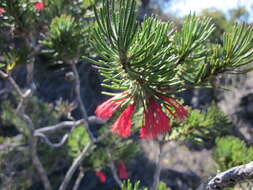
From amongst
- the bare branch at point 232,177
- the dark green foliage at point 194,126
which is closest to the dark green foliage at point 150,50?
the bare branch at point 232,177

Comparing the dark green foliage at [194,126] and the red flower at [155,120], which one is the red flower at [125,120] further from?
the dark green foliage at [194,126]

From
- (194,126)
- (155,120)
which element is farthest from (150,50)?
(194,126)

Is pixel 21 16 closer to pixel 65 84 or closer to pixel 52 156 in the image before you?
pixel 52 156

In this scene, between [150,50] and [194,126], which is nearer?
[150,50]

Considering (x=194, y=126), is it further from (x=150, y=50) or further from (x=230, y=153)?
(x=150, y=50)

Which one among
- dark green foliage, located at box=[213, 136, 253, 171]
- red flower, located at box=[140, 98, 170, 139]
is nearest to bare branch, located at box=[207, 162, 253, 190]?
red flower, located at box=[140, 98, 170, 139]

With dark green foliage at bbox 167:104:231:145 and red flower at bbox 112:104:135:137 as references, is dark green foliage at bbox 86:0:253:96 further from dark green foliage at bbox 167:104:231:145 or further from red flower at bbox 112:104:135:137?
dark green foliage at bbox 167:104:231:145
